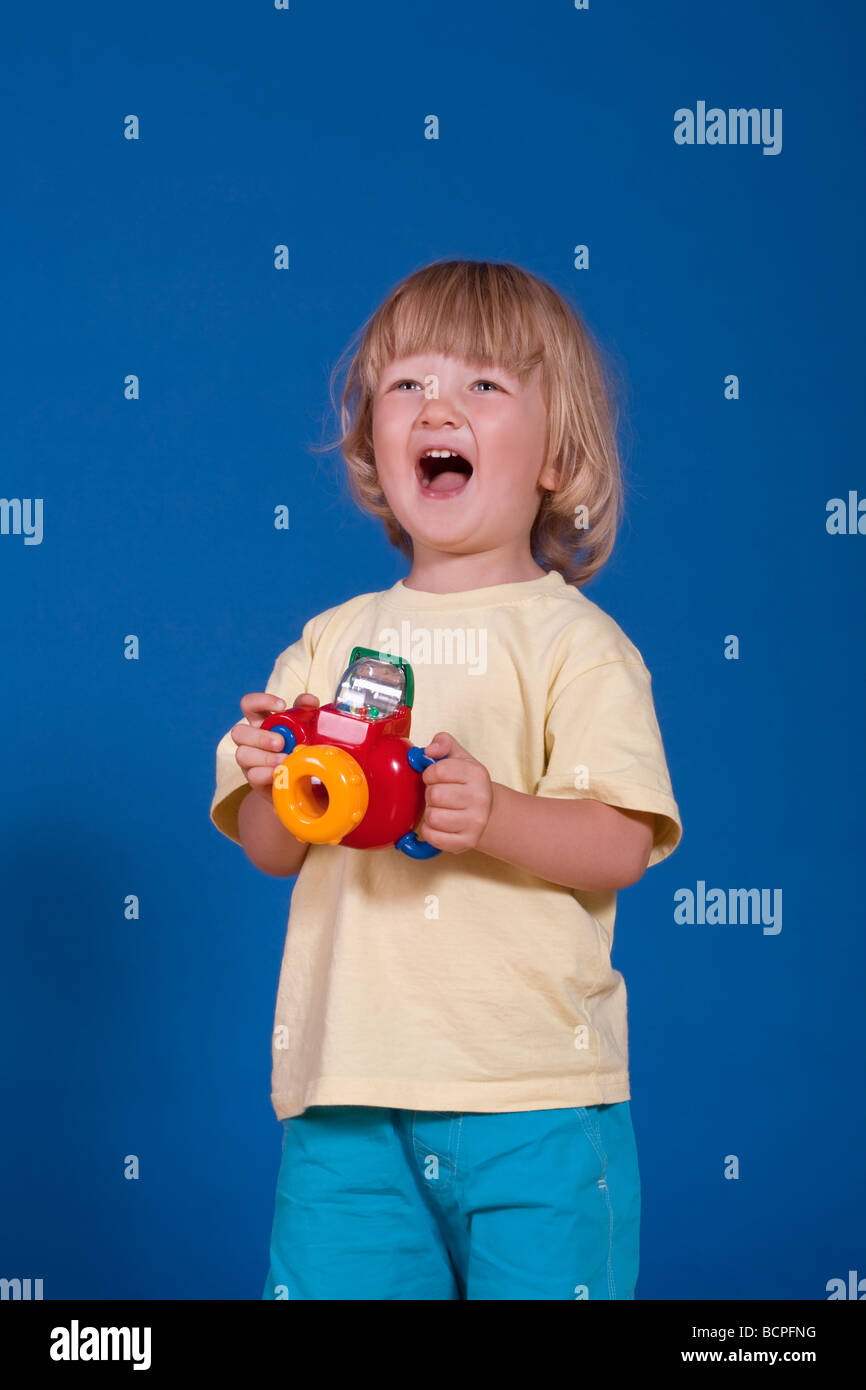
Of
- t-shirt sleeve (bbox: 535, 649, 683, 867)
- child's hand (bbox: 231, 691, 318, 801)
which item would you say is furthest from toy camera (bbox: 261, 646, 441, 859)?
t-shirt sleeve (bbox: 535, 649, 683, 867)

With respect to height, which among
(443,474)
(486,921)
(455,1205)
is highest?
(443,474)

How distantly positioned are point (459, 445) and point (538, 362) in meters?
0.11

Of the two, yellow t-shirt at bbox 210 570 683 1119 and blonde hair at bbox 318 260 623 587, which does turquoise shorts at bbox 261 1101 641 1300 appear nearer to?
yellow t-shirt at bbox 210 570 683 1119

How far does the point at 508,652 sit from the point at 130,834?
3.39 ft

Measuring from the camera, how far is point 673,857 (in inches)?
88.2

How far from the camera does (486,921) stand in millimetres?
1237

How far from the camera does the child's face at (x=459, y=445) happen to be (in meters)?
1.33

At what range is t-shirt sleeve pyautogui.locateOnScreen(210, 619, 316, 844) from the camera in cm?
135

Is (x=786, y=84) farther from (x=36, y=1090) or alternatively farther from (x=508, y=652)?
(x=36, y=1090)

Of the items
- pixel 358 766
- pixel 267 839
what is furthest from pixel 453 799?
pixel 267 839

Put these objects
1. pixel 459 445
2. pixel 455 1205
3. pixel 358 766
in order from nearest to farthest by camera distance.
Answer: pixel 358 766 < pixel 455 1205 < pixel 459 445

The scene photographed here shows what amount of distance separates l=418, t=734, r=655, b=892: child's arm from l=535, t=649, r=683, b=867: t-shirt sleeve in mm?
17

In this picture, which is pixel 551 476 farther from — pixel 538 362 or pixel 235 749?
pixel 235 749
